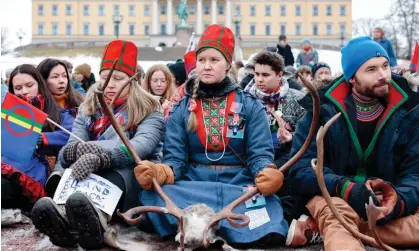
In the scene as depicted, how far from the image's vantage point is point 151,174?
3.78 meters

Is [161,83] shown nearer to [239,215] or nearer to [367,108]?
[367,108]

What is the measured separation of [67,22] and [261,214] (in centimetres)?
7616

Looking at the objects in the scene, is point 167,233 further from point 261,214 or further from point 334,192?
point 334,192

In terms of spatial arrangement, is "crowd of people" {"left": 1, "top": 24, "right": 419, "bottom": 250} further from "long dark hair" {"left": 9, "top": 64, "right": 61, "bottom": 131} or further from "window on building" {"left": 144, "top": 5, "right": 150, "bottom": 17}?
"window on building" {"left": 144, "top": 5, "right": 150, "bottom": 17}

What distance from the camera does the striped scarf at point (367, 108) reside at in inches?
155

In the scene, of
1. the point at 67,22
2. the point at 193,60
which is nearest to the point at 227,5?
the point at 67,22

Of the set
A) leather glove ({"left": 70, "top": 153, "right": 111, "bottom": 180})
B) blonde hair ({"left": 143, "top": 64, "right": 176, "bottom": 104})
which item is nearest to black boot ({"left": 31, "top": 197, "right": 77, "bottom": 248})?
leather glove ({"left": 70, "top": 153, "right": 111, "bottom": 180})

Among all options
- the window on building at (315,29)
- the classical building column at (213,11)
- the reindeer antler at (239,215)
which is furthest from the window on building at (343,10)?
the reindeer antler at (239,215)

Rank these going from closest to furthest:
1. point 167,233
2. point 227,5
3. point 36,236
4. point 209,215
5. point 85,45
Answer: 1. point 209,215
2. point 167,233
3. point 36,236
4. point 85,45
5. point 227,5

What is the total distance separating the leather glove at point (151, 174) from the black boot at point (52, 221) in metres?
0.50

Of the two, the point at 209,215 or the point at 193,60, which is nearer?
the point at 209,215

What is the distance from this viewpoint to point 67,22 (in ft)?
252

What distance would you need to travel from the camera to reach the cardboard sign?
384cm

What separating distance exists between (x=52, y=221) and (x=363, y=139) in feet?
6.47
